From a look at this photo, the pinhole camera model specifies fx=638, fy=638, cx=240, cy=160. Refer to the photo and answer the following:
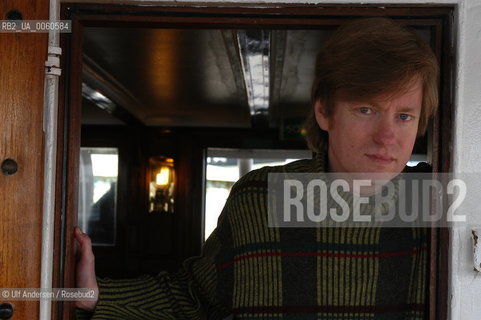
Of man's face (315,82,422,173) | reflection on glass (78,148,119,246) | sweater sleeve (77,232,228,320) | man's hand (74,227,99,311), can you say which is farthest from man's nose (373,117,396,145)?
reflection on glass (78,148,119,246)

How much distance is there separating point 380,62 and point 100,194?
690cm

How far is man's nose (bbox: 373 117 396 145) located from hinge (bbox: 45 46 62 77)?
81 cm

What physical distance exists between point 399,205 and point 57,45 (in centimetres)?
97

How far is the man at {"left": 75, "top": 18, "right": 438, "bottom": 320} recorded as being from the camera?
1527 millimetres

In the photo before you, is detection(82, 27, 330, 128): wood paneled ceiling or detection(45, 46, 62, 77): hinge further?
detection(82, 27, 330, 128): wood paneled ceiling

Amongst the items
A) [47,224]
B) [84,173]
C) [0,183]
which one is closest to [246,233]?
[47,224]

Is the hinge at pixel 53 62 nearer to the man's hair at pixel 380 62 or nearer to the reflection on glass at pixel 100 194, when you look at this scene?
the man's hair at pixel 380 62

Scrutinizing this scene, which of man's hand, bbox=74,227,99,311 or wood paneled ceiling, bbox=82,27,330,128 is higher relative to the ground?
wood paneled ceiling, bbox=82,27,330,128

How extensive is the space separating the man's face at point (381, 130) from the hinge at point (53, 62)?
2.35ft

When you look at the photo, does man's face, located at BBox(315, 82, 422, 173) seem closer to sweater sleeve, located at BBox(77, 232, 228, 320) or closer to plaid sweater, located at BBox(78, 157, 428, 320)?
plaid sweater, located at BBox(78, 157, 428, 320)

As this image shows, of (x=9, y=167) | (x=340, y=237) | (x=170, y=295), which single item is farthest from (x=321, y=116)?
(x=9, y=167)

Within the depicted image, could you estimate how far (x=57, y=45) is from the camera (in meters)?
1.62

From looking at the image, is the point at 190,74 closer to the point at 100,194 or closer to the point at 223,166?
the point at 223,166

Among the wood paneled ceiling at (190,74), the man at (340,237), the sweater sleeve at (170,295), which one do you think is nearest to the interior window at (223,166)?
the wood paneled ceiling at (190,74)
